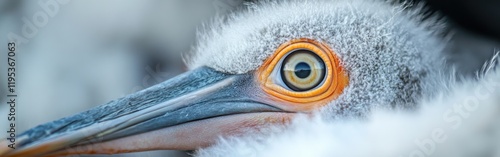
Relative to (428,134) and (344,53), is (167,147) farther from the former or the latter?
(428,134)

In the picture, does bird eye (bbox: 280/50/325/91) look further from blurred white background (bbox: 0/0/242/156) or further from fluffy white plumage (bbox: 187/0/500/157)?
blurred white background (bbox: 0/0/242/156)

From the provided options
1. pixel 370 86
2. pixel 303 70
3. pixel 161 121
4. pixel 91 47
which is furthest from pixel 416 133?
pixel 91 47

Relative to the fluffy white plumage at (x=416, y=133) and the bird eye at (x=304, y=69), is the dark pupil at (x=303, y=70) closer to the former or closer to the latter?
the bird eye at (x=304, y=69)

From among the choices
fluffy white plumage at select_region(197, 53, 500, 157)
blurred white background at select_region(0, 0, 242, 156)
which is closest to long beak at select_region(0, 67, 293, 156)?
fluffy white plumage at select_region(197, 53, 500, 157)

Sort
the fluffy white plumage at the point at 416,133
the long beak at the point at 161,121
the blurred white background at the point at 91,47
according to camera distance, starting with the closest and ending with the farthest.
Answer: the fluffy white plumage at the point at 416,133 < the long beak at the point at 161,121 < the blurred white background at the point at 91,47

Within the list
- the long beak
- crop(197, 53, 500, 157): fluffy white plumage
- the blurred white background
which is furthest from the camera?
the blurred white background

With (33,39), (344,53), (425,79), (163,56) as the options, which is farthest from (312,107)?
(33,39)

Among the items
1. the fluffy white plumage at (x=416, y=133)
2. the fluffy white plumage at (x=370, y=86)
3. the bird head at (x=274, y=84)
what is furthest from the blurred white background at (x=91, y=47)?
the fluffy white plumage at (x=416, y=133)
